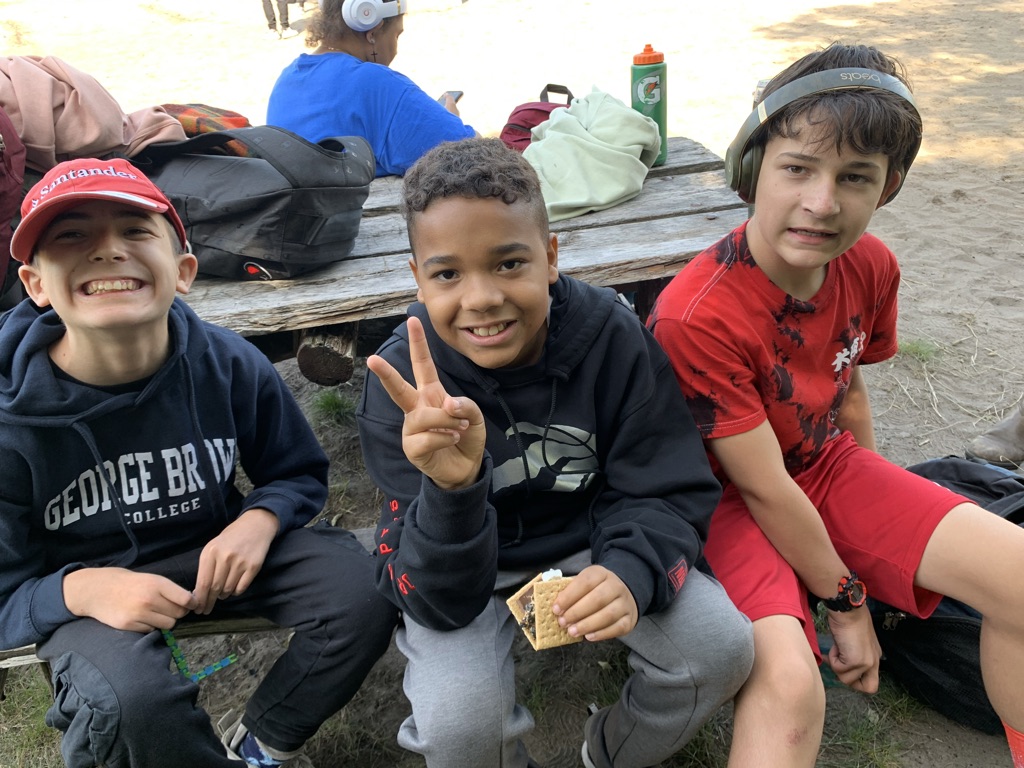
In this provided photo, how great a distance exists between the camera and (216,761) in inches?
82.1

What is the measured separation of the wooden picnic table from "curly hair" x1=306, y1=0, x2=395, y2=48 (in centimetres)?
121

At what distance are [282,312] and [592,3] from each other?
1141 centimetres

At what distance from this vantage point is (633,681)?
2111 mm

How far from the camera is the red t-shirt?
214cm

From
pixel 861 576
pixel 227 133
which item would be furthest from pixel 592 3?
pixel 861 576

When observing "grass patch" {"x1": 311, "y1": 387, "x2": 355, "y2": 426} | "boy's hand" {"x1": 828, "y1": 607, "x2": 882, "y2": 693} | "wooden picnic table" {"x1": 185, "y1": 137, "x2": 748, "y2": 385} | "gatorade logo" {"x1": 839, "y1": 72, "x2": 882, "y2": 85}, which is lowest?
"grass patch" {"x1": 311, "y1": 387, "x2": 355, "y2": 426}

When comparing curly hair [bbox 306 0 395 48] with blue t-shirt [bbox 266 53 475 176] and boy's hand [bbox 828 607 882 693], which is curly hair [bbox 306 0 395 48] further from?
boy's hand [bbox 828 607 882 693]

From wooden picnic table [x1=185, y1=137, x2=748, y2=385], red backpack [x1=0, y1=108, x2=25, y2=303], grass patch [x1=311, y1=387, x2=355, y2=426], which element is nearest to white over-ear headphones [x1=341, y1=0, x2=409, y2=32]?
wooden picnic table [x1=185, y1=137, x2=748, y2=385]

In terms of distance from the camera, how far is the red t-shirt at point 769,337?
2.14 metres

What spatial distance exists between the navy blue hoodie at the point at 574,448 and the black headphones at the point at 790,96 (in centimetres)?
51

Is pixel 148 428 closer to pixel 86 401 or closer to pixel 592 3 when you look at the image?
pixel 86 401

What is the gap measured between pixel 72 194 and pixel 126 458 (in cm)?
63

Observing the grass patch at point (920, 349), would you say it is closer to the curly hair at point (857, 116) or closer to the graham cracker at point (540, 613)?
the curly hair at point (857, 116)

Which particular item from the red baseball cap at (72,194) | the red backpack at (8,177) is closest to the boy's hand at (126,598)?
the red baseball cap at (72,194)
